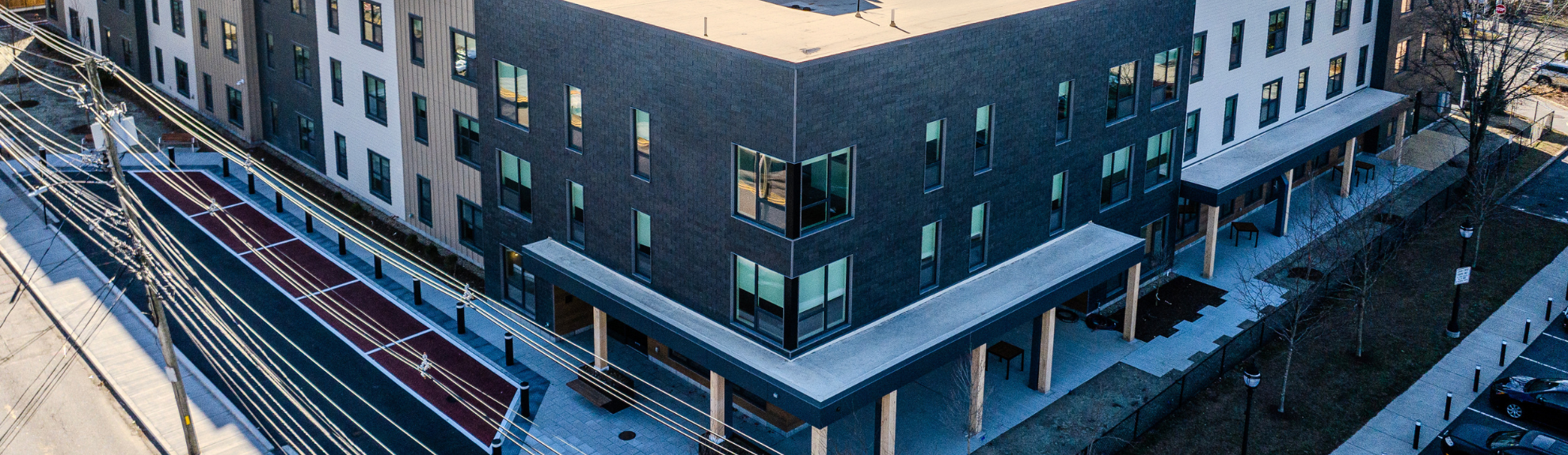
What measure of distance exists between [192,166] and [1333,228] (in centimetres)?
4328

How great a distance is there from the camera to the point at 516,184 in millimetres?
38781

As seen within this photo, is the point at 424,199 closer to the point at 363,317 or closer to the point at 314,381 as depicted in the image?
the point at 363,317

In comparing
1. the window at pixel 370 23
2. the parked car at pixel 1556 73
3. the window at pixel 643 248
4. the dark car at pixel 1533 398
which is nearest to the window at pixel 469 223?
the window at pixel 370 23

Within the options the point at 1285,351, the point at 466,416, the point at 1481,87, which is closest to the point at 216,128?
the point at 466,416

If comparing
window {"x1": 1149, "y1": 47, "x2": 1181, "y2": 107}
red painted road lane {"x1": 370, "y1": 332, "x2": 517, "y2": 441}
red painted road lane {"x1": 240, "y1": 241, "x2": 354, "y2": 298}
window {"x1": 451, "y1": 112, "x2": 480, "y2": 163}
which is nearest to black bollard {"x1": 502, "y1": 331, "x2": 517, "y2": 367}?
red painted road lane {"x1": 370, "y1": 332, "x2": 517, "y2": 441}

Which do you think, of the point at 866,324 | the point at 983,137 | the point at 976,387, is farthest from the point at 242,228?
the point at 976,387

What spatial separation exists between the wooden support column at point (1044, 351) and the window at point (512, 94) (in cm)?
1541

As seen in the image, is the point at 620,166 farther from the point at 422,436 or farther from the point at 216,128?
the point at 216,128

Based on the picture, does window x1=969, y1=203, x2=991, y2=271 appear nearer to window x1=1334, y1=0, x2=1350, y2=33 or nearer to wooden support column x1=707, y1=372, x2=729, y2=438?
wooden support column x1=707, y1=372, x2=729, y2=438

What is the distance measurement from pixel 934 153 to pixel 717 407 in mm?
8336

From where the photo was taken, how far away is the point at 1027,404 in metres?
35.5

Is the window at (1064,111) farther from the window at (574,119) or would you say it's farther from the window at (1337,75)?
the window at (1337,75)

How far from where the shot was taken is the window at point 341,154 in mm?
48925

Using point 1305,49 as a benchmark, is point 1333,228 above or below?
below
